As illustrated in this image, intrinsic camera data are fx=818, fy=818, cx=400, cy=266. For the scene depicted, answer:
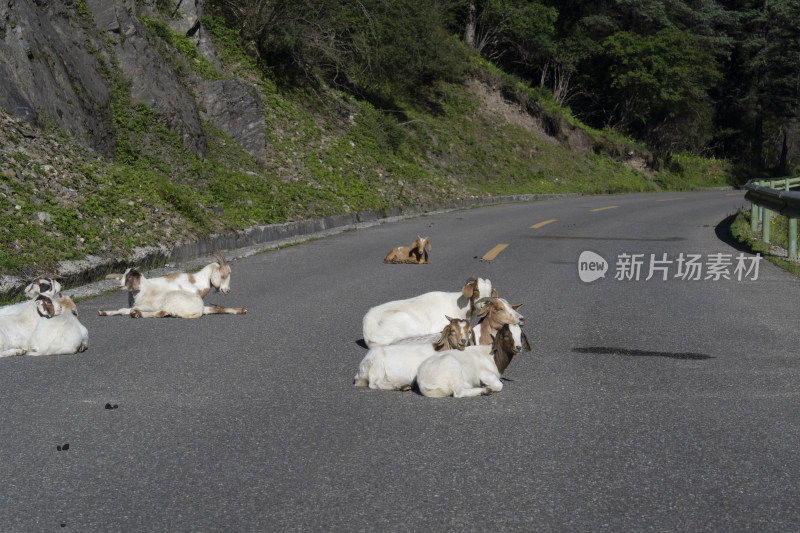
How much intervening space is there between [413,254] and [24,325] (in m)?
7.09

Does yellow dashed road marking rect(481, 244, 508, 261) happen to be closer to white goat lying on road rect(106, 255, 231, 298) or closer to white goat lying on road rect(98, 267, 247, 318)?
white goat lying on road rect(106, 255, 231, 298)

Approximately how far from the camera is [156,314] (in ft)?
29.7

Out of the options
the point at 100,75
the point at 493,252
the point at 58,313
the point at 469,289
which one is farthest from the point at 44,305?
the point at 100,75

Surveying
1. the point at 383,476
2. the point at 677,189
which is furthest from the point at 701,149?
the point at 383,476

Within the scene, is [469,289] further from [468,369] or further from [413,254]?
[413,254]

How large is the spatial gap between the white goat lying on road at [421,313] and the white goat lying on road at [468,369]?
0.72 metres

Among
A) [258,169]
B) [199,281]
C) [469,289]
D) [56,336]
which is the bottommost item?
[258,169]

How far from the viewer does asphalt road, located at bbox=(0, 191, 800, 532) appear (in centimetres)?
392

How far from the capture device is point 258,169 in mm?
22266

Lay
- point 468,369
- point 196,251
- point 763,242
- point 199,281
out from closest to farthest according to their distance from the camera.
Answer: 1. point 468,369
2. point 199,281
3. point 196,251
4. point 763,242

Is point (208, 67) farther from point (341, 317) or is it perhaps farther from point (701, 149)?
point (701, 149)

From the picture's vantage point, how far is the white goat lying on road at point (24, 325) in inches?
281

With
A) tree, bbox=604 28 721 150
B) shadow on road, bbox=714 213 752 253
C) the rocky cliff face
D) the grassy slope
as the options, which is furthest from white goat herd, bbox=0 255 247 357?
tree, bbox=604 28 721 150

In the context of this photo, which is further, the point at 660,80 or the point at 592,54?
the point at 592,54
